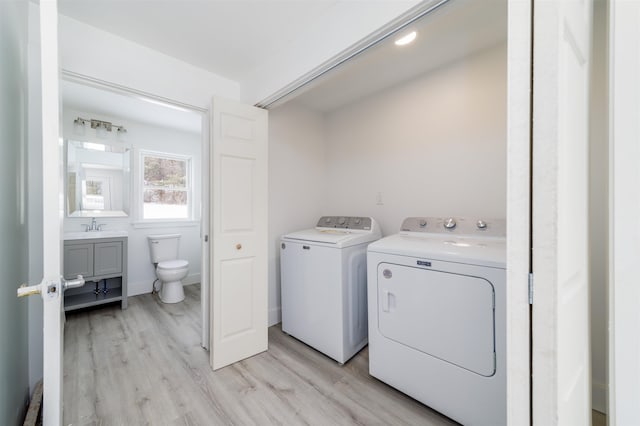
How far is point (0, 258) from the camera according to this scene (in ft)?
2.99

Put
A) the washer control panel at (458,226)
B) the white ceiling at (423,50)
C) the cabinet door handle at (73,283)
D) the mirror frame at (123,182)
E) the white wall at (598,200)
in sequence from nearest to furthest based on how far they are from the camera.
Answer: the cabinet door handle at (73,283) → the white wall at (598,200) → the white ceiling at (423,50) → the washer control panel at (458,226) → the mirror frame at (123,182)

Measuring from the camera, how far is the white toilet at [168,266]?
10.2 ft

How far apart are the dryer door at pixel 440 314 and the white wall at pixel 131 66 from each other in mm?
2007

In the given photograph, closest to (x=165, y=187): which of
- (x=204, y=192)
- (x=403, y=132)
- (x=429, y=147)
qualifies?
(x=204, y=192)

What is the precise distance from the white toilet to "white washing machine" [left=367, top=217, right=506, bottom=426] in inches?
101

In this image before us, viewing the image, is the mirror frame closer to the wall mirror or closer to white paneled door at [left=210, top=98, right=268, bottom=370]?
the wall mirror

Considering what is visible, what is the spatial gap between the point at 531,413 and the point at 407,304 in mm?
953

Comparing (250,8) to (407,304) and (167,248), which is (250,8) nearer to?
(407,304)

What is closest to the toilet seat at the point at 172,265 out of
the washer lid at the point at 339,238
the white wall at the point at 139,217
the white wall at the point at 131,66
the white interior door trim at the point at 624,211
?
the white wall at the point at 139,217

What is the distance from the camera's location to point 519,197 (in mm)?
570

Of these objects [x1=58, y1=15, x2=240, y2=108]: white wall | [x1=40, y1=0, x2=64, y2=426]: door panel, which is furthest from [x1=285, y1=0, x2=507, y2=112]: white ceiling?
[x1=40, y1=0, x2=64, y2=426]: door panel

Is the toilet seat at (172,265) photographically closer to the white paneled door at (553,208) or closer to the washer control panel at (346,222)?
the washer control panel at (346,222)

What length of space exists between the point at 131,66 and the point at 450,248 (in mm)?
2427

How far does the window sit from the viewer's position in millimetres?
3607
